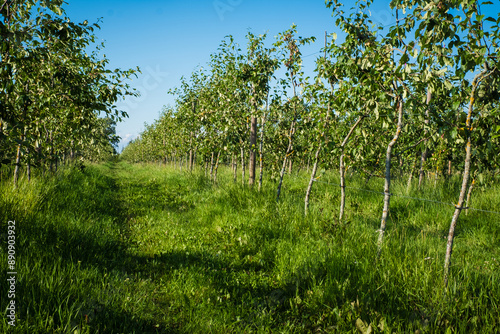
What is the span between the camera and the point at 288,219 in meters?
5.66

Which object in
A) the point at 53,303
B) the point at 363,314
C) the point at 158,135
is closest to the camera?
the point at 53,303

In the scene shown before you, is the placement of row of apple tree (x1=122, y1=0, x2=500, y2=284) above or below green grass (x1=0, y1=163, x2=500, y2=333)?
above

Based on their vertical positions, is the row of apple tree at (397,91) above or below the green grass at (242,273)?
above

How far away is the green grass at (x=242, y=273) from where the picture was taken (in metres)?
2.78

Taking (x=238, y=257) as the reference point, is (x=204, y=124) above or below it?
above

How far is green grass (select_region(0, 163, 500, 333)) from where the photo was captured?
2.78 meters

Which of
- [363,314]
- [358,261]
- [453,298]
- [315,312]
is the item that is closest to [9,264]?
[315,312]

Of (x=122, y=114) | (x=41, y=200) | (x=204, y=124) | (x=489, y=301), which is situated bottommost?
(x=489, y=301)

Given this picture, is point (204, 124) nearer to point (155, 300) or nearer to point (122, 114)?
point (122, 114)

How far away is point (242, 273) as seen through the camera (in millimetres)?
4137

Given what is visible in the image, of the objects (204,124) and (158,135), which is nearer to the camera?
(204,124)

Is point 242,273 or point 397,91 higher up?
point 397,91

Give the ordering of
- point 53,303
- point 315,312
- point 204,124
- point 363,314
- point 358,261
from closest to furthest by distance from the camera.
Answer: point 53,303, point 363,314, point 315,312, point 358,261, point 204,124

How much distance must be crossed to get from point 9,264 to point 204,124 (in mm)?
8109
